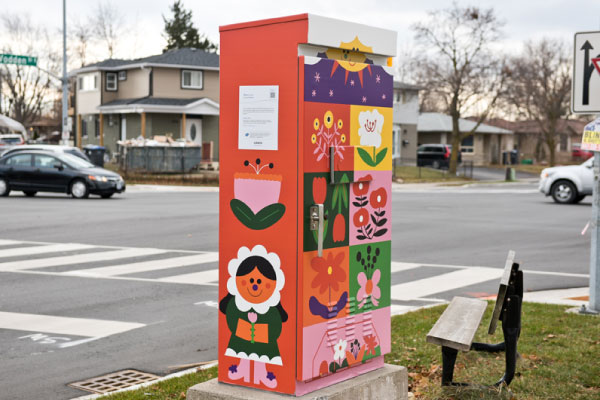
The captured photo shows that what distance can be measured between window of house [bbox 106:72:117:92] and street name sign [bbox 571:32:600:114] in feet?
158

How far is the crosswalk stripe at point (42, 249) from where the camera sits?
13727 millimetres

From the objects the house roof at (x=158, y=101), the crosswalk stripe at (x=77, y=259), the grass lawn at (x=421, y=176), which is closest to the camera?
the crosswalk stripe at (x=77, y=259)

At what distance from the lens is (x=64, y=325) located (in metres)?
8.44

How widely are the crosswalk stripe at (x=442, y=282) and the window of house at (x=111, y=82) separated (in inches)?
1764

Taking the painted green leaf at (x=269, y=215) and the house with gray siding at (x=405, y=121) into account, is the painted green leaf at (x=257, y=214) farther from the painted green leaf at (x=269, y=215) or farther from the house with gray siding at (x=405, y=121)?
the house with gray siding at (x=405, y=121)

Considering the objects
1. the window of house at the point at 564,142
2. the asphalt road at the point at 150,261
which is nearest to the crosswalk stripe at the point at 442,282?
the asphalt road at the point at 150,261

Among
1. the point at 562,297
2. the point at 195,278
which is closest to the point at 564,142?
the point at 562,297

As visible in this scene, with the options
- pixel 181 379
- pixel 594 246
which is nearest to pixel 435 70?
pixel 594 246

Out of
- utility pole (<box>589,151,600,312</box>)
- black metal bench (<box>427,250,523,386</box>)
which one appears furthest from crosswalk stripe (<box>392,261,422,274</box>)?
black metal bench (<box>427,250,523,386</box>)

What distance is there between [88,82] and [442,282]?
47.8 m

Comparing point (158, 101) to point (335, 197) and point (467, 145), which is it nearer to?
point (467, 145)

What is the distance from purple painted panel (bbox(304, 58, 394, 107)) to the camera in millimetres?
4344

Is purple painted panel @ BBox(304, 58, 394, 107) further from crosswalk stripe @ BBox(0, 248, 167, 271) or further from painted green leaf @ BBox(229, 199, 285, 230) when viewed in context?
crosswalk stripe @ BBox(0, 248, 167, 271)

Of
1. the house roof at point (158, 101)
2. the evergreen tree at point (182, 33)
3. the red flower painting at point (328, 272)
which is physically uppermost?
the evergreen tree at point (182, 33)
